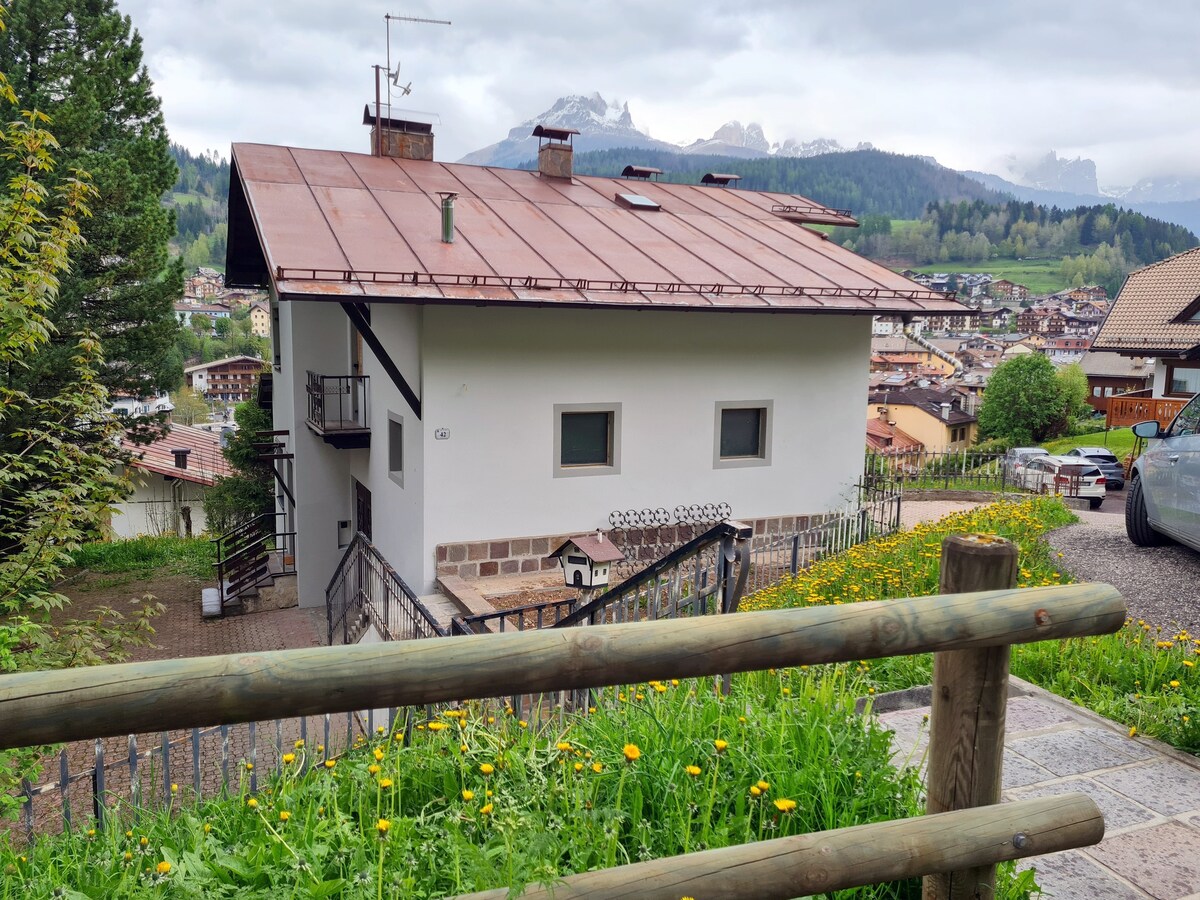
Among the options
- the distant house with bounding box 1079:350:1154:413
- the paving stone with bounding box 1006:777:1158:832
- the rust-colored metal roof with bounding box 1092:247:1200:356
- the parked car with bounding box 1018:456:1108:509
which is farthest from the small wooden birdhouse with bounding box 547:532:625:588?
the distant house with bounding box 1079:350:1154:413

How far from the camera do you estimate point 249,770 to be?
142 inches

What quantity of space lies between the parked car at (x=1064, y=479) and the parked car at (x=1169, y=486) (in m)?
9.63

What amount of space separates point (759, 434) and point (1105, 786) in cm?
992

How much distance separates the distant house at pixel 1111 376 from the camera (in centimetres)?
5781

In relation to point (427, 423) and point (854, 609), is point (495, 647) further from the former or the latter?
point (427, 423)

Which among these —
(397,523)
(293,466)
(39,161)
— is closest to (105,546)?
(293,466)

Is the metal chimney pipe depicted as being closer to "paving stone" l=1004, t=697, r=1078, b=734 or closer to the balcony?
the balcony

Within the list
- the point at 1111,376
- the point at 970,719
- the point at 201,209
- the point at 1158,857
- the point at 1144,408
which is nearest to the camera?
the point at 970,719

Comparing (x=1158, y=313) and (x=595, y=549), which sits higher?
(x=1158, y=313)

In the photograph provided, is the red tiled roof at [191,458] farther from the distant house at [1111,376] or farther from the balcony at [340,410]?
the distant house at [1111,376]

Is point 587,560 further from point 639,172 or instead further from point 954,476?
point 954,476

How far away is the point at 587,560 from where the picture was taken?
769cm

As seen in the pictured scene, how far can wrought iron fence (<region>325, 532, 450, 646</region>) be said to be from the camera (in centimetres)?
814

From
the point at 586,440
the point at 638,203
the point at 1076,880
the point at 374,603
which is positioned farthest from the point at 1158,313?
the point at 1076,880
